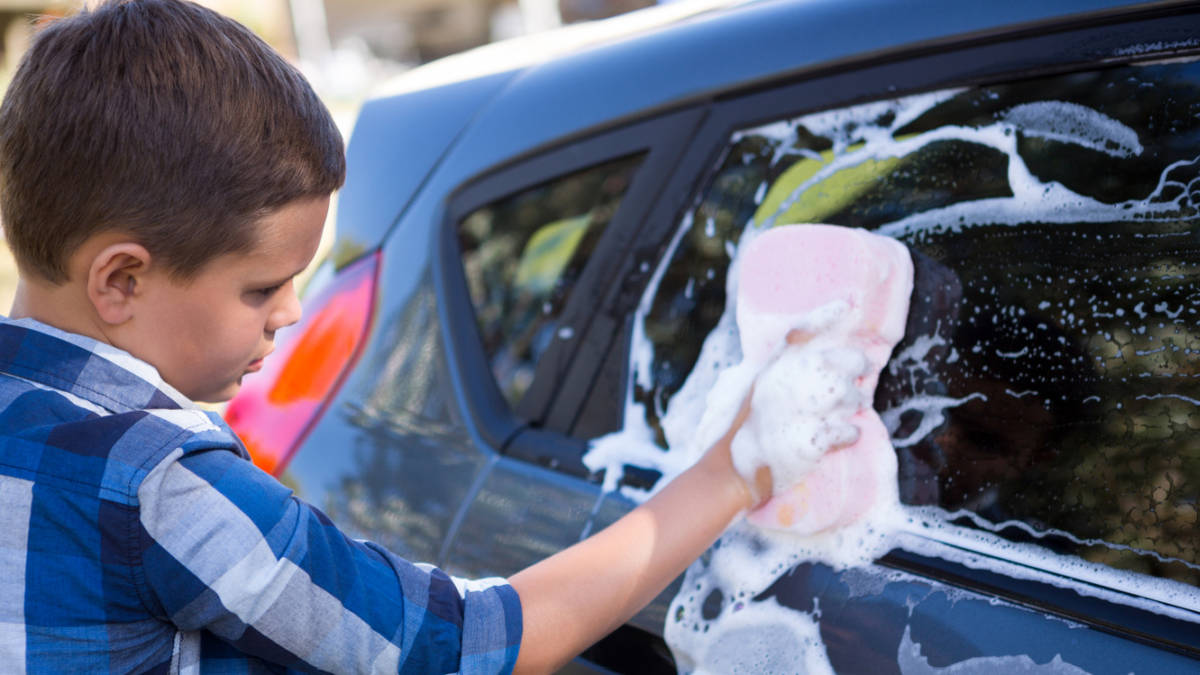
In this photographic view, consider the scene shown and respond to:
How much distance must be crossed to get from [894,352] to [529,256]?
70 cm

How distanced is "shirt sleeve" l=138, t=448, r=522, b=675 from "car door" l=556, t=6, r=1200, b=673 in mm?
357

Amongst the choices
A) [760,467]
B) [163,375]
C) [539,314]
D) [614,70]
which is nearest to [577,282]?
[539,314]

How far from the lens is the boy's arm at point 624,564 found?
3.27 feet

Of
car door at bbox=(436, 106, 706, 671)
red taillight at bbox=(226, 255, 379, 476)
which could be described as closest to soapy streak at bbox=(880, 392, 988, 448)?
car door at bbox=(436, 106, 706, 671)

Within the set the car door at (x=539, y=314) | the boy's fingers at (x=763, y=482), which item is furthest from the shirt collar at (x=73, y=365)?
the boy's fingers at (x=763, y=482)

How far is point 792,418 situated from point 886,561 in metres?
0.20

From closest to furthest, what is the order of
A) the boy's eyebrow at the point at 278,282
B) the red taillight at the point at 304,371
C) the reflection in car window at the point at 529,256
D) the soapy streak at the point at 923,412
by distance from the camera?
the boy's eyebrow at the point at 278,282, the soapy streak at the point at 923,412, the reflection in car window at the point at 529,256, the red taillight at the point at 304,371

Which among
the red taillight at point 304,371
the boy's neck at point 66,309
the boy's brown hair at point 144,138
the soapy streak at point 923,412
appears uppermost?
the boy's brown hair at point 144,138

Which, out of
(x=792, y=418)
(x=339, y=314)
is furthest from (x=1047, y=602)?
(x=339, y=314)

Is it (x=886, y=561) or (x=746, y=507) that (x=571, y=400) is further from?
(x=886, y=561)

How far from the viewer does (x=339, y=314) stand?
1.72 meters

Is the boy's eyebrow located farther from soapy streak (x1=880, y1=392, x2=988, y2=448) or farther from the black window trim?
soapy streak (x1=880, y1=392, x2=988, y2=448)

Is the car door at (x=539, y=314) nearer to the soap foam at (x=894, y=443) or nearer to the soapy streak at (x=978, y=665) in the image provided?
the soap foam at (x=894, y=443)

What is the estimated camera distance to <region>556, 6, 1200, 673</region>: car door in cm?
93
